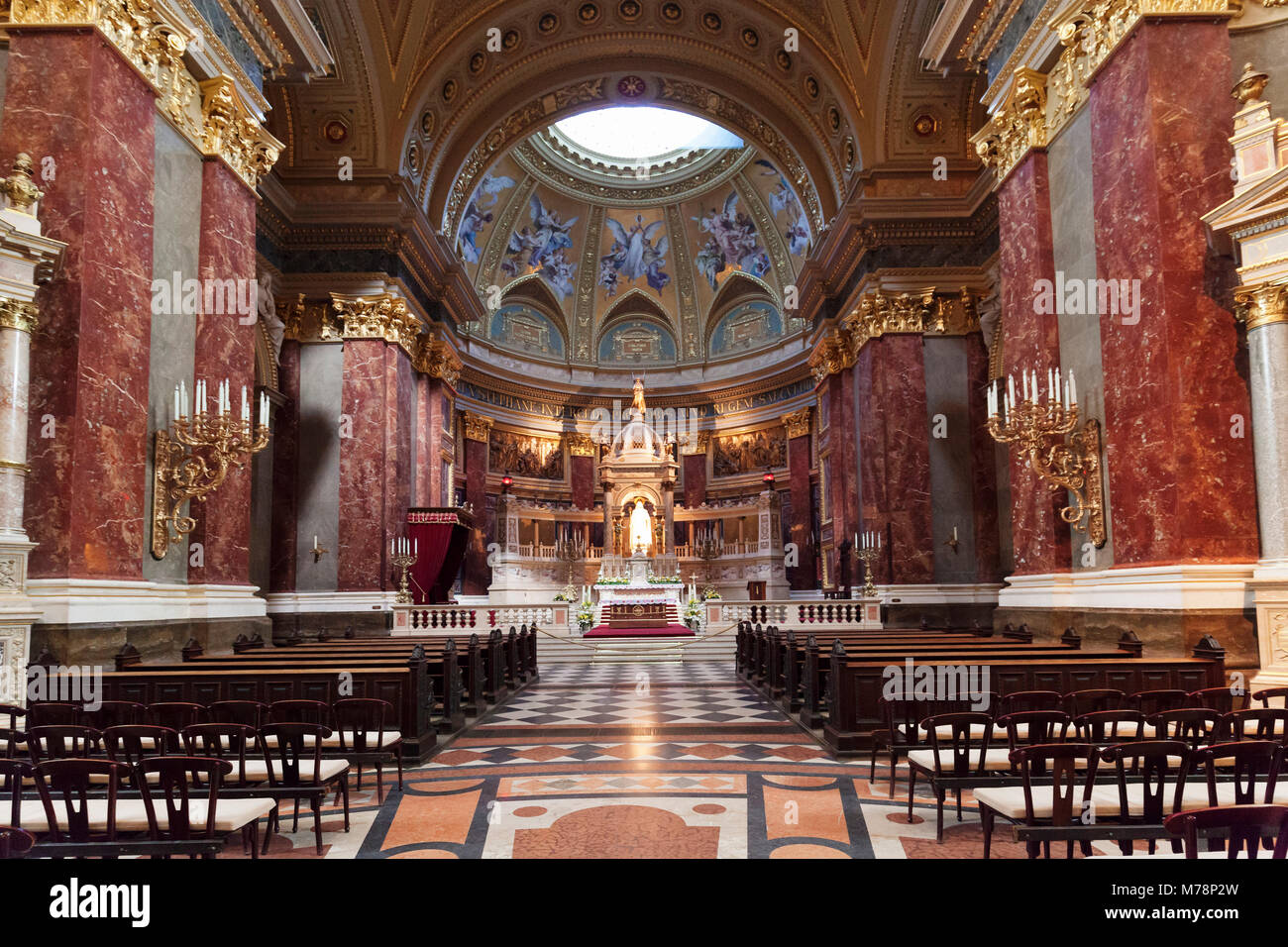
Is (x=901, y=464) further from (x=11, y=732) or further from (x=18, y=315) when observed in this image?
(x=11, y=732)

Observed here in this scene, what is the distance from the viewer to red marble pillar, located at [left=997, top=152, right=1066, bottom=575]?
447 inches

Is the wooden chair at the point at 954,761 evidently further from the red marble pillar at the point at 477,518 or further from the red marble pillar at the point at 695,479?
the red marble pillar at the point at 695,479

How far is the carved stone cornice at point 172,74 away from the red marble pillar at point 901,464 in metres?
12.8

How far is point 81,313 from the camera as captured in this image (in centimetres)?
877

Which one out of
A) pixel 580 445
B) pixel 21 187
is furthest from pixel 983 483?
pixel 580 445

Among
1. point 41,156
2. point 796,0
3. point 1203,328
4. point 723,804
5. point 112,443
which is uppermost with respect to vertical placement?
point 796,0

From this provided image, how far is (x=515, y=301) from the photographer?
3456cm

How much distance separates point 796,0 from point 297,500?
633 inches

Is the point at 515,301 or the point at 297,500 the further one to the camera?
the point at 515,301

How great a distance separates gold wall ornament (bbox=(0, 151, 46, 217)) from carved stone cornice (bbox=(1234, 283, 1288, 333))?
11.1 meters

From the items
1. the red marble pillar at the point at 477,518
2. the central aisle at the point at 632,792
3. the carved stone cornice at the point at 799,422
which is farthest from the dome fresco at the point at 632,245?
the central aisle at the point at 632,792

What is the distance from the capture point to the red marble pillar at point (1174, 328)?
8742mm
